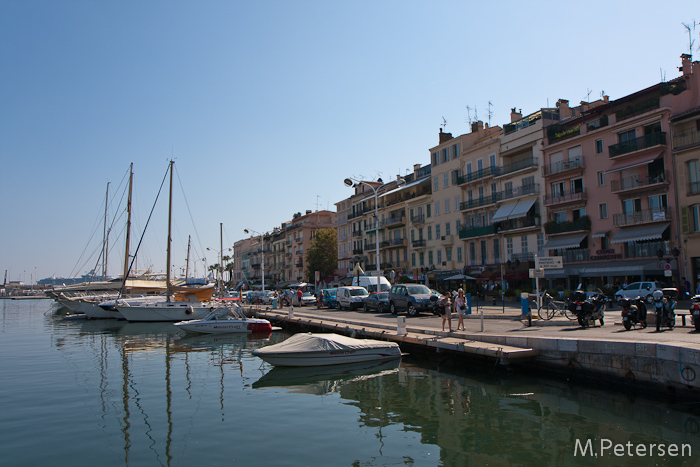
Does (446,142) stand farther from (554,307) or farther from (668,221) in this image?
(554,307)

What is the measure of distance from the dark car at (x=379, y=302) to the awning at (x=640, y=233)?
18.1m

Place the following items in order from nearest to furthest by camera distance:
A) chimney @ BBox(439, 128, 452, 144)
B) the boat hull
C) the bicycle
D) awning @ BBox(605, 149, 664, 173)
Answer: the bicycle → awning @ BBox(605, 149, 664, 173) → the boat hull → chimney @ BBox(439, 128, 452, 144)

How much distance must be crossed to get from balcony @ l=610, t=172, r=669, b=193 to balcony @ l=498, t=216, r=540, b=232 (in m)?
7.94

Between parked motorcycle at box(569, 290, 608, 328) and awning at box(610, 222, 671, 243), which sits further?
awning at box(610, 222, 671, 243)

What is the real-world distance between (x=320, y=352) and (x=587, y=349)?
357 inches

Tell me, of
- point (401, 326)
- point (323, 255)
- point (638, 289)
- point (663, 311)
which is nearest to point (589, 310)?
point (663, 311)

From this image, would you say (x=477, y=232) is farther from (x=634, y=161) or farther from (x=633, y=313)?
(x=633, y=313)

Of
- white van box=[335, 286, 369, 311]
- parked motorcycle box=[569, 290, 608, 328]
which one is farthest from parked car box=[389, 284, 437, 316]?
parked motorcycle box=[569, 290, 608, 328]

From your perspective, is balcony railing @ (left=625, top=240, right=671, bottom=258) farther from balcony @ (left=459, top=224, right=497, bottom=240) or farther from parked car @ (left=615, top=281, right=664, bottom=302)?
balcony @ (left=459, top=224, right=497, bottom=240)

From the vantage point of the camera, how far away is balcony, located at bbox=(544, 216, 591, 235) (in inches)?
1669

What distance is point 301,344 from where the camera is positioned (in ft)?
64.0

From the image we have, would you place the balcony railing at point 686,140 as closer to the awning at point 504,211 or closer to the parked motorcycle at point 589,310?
the awning at point 504,211

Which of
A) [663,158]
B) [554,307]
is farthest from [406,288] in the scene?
[663,158]

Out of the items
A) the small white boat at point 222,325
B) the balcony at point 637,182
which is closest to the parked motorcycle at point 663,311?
the small white boat at point 222,325
